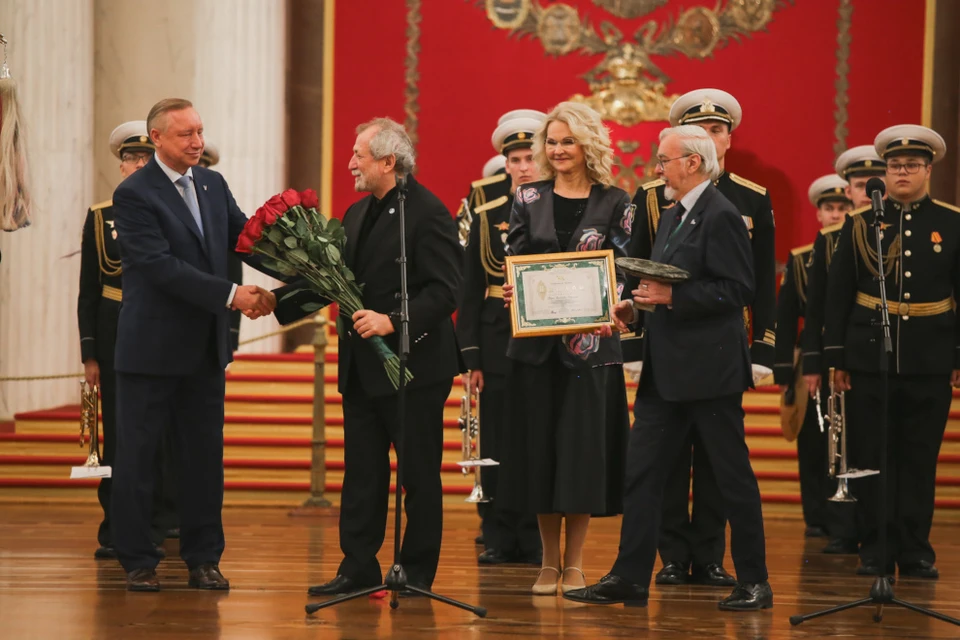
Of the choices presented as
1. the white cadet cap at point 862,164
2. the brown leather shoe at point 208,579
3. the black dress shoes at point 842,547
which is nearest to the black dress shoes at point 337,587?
the brown leather shoe at point 208,579

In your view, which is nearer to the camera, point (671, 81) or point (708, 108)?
point (708, 108)

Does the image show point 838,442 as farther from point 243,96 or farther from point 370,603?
point 243,96

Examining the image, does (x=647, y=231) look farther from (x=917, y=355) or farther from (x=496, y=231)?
(x=917, y=355)

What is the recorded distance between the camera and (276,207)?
191 inches

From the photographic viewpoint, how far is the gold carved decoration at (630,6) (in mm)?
11641

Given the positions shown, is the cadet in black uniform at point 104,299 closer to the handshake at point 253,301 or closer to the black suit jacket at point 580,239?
the handshake at point 253,301

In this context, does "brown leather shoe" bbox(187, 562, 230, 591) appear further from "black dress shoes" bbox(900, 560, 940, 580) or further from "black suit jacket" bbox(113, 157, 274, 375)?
"black dress shoes" bbox(900, 560, 940, 580)

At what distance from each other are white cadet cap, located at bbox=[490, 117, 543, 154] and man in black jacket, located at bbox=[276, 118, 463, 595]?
4.82ft

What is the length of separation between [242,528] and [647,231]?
9.91 feet

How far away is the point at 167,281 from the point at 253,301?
0.33m

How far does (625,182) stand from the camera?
37.5 feet

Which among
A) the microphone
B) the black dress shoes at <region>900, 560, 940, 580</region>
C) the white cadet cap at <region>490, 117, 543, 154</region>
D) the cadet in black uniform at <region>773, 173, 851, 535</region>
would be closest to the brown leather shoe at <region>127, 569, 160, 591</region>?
the white cadet cap at <region>490, 117, 543, 154</region>

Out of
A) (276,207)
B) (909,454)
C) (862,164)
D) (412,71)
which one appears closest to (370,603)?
(276,207)

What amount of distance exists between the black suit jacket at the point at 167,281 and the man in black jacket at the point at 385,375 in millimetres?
543
